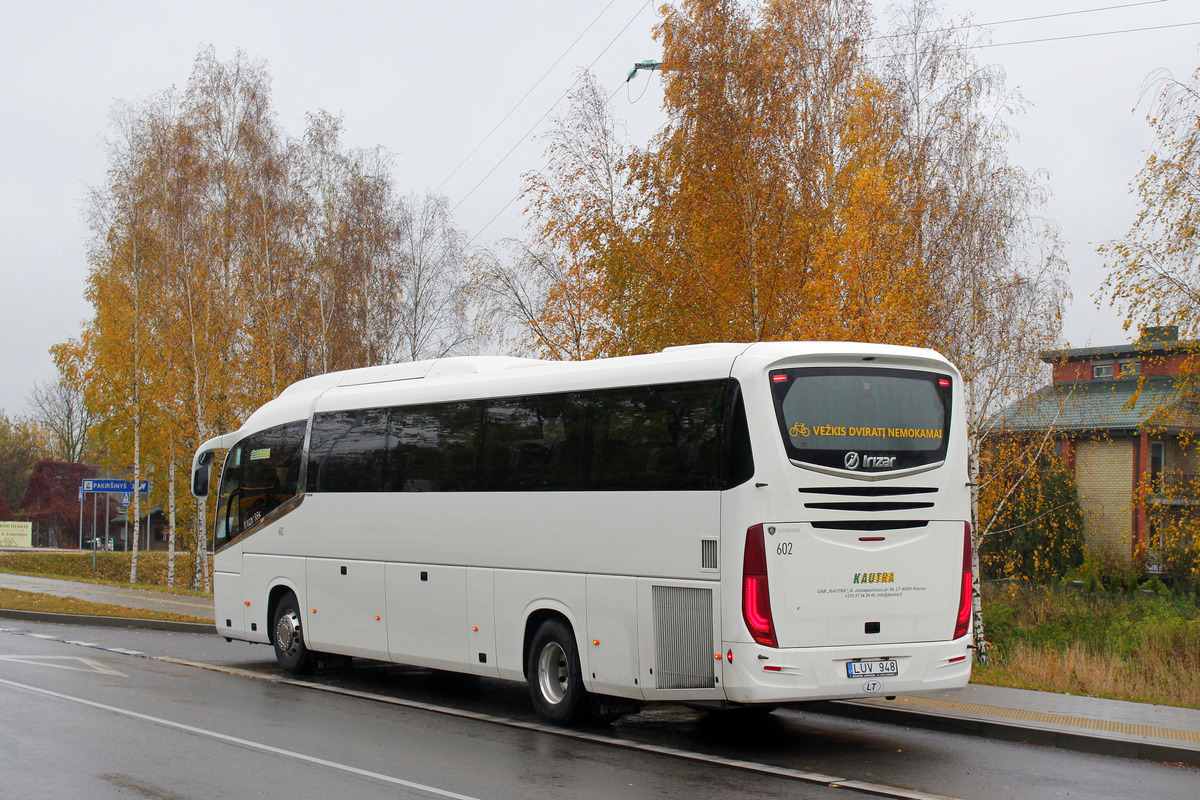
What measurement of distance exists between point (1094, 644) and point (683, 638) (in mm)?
16555

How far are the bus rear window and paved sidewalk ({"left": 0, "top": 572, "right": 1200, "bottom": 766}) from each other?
257cm

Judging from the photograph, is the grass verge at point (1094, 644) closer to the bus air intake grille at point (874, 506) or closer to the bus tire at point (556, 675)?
Answer: the bus air intake grille at point (874, 506)

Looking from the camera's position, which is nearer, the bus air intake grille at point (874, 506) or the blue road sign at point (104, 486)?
the bus air intake grille at point (874, 506)

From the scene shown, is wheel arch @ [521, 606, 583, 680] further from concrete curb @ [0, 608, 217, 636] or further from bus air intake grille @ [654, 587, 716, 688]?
concrete curb @ [0, 608, 217, 636]

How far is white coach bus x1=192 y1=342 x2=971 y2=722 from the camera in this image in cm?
941

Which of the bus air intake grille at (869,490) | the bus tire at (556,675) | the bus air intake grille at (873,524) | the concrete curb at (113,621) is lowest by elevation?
the concrete curb at (113,621)

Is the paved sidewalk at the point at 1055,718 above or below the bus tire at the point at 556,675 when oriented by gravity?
below

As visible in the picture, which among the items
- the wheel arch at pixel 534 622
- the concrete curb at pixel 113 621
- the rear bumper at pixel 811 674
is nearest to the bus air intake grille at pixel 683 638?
the rear bumper at pixel 811 674

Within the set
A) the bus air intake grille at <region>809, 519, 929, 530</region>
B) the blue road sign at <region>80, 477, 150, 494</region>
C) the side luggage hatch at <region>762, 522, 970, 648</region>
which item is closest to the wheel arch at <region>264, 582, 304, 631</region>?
the side luggage hatch at <region>762, 522, 970, 648</region>

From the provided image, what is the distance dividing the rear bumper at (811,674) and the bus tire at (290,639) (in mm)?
7397

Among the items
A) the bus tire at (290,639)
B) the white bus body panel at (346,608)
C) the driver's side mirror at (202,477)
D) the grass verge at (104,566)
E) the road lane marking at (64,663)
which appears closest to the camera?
the white bus body panel at (346,608)

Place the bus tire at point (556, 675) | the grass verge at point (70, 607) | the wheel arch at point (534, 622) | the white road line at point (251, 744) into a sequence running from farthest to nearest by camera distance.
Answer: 1. the grass verge at point (70, 607)
2. the wheel arch at point (534, 622)
3. the bus tire at point (556, 675)
4. the white road line at point (251, 744)

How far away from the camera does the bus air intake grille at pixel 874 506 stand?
31.2 ft

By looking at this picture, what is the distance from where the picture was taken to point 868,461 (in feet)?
32.0
